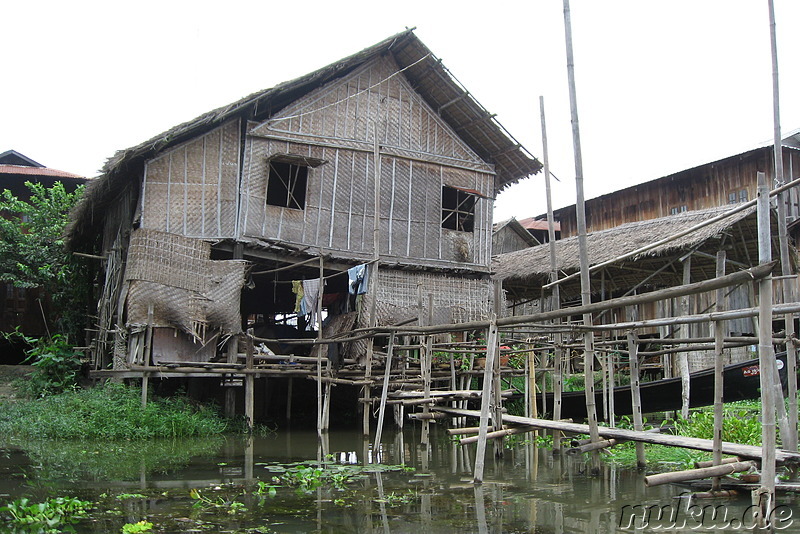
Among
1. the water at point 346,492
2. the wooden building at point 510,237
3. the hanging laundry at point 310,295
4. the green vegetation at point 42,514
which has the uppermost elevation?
the wooden building at point 510,237

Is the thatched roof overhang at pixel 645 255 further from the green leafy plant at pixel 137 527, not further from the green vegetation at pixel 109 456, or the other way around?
the green leafy plant at pixel 137 527

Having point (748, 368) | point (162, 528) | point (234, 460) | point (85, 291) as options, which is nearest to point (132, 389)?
point (234, 460)

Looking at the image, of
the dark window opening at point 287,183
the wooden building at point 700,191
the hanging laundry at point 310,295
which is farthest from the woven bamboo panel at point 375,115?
the wooden building at point 700,191

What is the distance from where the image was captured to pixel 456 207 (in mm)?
15625

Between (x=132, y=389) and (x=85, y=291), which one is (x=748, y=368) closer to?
(x=132, y=389)

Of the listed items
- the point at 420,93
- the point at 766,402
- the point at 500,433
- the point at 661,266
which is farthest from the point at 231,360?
the point at 766,402

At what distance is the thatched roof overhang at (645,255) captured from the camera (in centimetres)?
1297

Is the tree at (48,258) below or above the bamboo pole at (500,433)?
above

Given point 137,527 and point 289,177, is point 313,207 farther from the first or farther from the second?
point 137,527

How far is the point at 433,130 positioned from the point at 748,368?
792 centimetres

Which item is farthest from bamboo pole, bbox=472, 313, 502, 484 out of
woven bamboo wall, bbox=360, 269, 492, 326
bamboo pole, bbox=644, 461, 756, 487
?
woven bamboo wall, bbox=360, 269, 492, 326

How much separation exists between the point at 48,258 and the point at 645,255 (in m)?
14.8

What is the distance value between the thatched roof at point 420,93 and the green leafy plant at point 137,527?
8020mm

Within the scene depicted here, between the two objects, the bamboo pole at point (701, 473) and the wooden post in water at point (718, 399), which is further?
the wooden post in water at point (718, 399)
